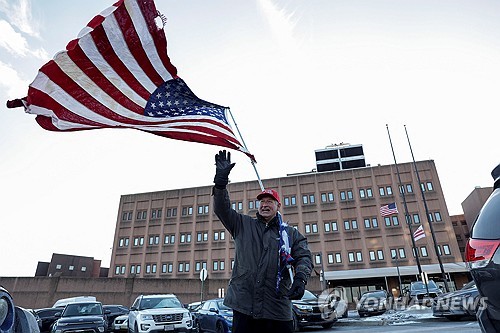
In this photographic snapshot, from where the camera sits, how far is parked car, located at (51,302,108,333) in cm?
1153

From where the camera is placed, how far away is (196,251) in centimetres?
5100

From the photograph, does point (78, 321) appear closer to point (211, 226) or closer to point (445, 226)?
point (211, 226)

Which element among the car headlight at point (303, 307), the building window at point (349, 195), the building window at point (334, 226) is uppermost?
the building window at point (349, 195)

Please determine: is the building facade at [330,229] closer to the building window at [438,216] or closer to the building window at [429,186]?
the building window at [429,186]

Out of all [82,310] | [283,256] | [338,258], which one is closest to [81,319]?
[82,310]

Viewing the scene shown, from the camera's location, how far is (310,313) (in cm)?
1249

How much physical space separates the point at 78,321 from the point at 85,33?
10.9 m

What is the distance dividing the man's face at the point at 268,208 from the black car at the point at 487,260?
1791 millimetres

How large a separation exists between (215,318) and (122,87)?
920 centimetres

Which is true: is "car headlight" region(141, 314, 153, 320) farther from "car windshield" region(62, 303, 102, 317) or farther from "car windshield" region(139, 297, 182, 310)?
"car windshield" region(62, 303, 102, 317)

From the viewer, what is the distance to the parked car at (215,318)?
10859mm

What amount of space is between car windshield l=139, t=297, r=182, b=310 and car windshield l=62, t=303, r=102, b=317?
2134 mm

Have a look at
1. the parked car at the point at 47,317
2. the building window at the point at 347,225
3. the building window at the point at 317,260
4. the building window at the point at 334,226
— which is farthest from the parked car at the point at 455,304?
the building window at the point at 334,226

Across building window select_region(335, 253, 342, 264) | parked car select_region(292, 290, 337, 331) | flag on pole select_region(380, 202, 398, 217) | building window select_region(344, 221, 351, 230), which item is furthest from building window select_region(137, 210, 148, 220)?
parked car select_region(292, 290, 337, 331)
